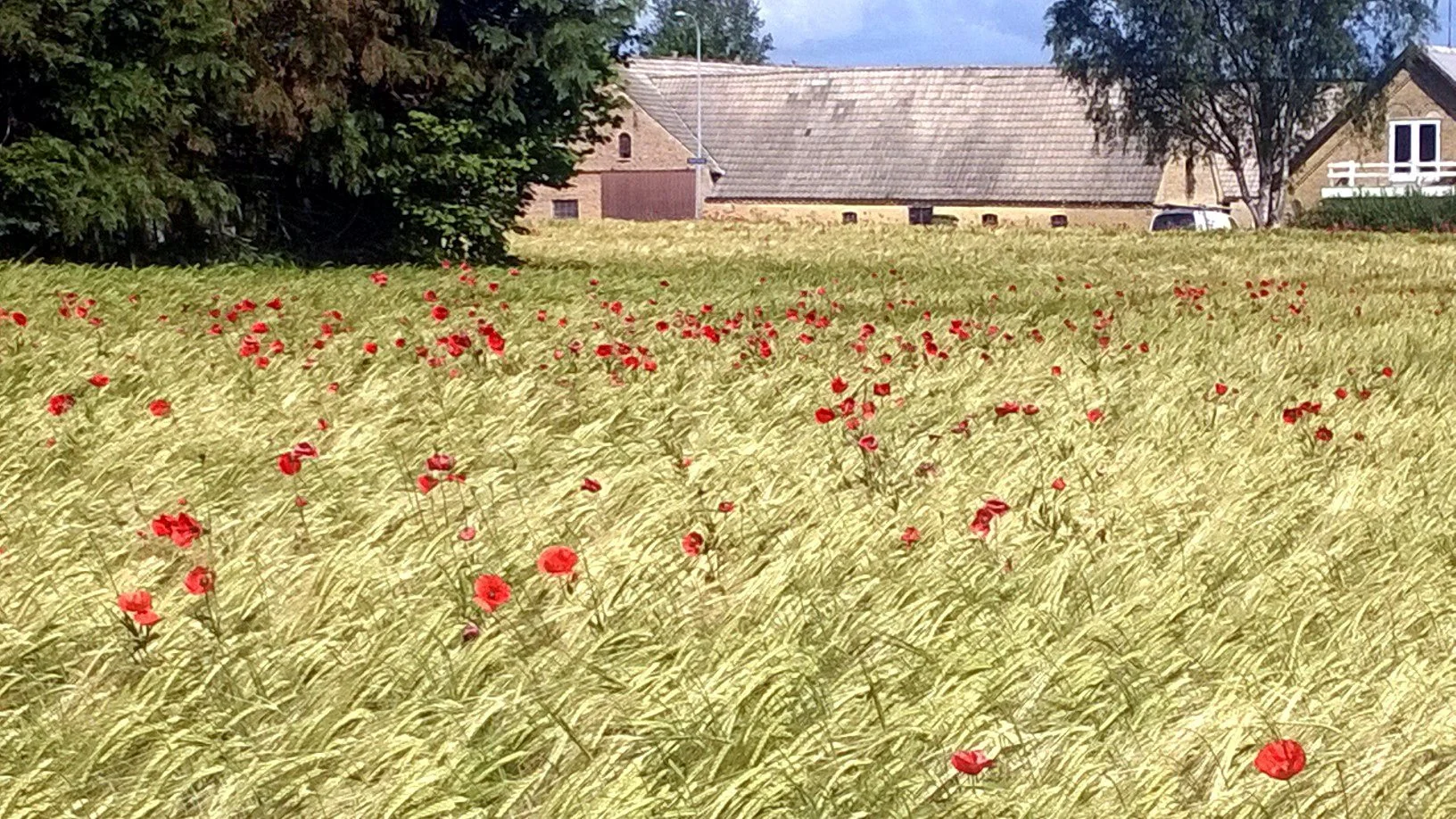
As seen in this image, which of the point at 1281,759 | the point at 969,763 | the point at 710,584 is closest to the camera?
the point at 1281,759

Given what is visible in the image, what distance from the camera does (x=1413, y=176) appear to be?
53.5m

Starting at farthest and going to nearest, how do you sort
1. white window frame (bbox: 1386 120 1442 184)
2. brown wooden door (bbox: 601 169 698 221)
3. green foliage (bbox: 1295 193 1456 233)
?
brown wooden door (bbox: 601 169 698 221) < white window frame (bbox: 1386 120 1442 184) < green foliage (bbox: 1295 193 1456 233)

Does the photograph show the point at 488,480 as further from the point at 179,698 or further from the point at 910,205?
the point at 910,205

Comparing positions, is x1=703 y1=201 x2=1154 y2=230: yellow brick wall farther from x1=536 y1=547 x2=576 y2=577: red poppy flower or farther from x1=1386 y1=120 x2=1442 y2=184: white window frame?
x1=536 y1=547 x2=576 y2=577: red poppy flower

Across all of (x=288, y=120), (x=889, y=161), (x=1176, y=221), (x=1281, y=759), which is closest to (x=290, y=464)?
(x=1281, y=759)

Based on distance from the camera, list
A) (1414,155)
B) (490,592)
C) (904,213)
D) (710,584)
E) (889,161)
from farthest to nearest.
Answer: (889,161)
(904,213)
(1414,155)
(710,584)
(490,592)

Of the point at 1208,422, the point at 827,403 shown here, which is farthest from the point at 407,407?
the point at 1208,422

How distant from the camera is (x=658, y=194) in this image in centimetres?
6047

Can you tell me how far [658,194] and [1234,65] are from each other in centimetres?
1876

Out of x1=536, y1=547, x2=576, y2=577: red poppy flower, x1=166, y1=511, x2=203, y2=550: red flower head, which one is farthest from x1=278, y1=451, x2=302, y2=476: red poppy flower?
x1=536, y1=547, x2=576, y2=577: red poppy flower

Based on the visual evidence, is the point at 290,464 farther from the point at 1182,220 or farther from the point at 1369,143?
the point at 1369,143

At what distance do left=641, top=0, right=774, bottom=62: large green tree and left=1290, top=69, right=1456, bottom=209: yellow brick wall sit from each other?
2386 inches

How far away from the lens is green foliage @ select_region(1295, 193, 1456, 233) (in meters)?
45.2

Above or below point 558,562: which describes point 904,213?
above
